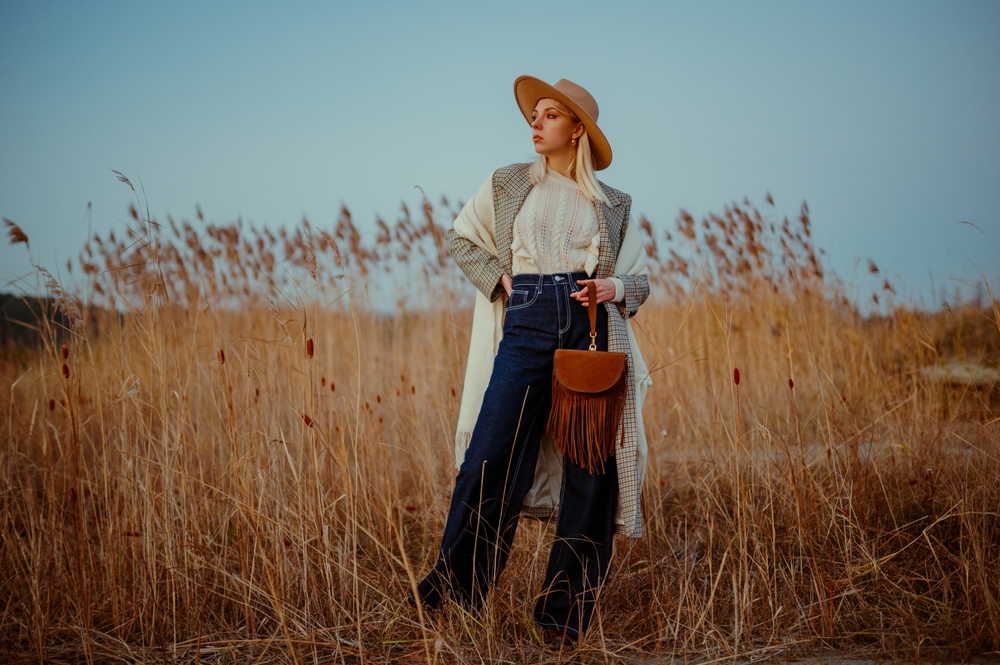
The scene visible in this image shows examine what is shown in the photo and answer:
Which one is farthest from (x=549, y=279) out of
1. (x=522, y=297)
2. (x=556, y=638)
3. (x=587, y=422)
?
(x=556, y=638)

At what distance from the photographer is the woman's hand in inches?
90.8

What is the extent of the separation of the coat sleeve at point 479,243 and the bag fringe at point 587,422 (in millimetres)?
408

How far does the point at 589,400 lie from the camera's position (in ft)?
7.38

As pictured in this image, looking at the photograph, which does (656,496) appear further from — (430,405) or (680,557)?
(430,405)

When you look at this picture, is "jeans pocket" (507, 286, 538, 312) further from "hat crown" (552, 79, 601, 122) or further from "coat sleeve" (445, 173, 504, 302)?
"hat crown" (552, 79, 601, 122)

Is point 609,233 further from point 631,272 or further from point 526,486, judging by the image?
point 526,486

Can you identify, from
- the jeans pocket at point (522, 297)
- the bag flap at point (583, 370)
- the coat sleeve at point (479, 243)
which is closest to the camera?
the bag flap at point (583, 370)

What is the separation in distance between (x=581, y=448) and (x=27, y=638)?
1878 millimetres

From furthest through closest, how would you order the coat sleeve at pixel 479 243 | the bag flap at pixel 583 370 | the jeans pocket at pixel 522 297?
the coat sleeve at pixel 479 243, the jeans pocket at pixel 522 297, the bag flap at pixel 583 370

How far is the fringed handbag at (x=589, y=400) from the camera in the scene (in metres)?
2.23

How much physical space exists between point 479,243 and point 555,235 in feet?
0.90

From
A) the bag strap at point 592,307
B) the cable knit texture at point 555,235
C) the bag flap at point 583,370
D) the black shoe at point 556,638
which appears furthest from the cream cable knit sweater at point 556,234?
the black shoe at point 556,638

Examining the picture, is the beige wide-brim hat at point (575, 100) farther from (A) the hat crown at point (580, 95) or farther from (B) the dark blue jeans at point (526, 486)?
(B) the dark blue jeans at point (526, 486)

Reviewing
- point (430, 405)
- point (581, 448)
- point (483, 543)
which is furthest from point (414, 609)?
point (430, 405)
